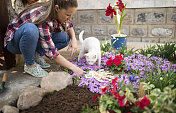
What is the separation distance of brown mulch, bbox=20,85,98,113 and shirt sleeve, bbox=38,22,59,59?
0.46 metres

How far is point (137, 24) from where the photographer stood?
174 inches

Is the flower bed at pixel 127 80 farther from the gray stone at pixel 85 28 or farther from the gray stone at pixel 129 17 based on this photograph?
the gray stone at pixel 85 28

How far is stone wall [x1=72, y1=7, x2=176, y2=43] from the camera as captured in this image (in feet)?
13.8

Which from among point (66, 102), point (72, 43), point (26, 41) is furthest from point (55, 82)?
point (72, 43)

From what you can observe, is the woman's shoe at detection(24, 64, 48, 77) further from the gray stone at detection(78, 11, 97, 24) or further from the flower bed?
the gray stone at detection(78, 11, 97, 24)

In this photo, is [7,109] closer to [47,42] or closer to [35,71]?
[35,71]

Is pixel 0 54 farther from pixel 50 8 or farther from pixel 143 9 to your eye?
pixel 143 9

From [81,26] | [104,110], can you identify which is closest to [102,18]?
[81,26]

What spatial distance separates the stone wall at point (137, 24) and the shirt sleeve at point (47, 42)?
2768 mm

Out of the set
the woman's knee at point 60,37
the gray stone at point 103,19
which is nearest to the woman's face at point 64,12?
the woman's knee at point 60,37

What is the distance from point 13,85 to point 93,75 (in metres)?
0.95

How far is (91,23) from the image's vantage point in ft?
15.5

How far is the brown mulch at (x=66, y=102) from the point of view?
1541 millimetres

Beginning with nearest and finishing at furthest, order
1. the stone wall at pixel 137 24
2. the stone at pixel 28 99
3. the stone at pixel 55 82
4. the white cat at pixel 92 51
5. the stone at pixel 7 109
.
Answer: the stone at pixel 7 109
the stone at pixel 28 99
the stone at pixel 55 82
the white cat at pixel 92 51
the stone wall at pixel 137 24
